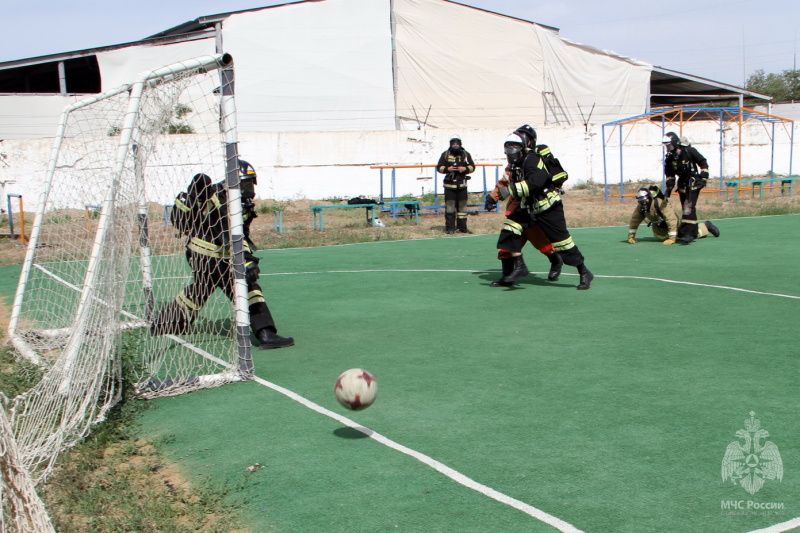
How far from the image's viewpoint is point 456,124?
116 ft

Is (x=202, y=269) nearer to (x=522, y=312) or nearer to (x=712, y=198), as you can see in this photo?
(x=522, y=312)

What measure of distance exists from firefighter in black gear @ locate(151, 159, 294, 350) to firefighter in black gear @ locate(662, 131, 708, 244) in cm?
979

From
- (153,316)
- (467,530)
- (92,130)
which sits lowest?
(467,530)

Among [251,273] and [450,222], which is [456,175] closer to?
[450,222]

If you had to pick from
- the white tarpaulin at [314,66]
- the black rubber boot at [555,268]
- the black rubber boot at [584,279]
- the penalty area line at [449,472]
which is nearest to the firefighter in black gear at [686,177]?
the black rubber boot at [555,268]

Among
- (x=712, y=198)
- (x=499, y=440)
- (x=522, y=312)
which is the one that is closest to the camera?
(x=499, y=440)

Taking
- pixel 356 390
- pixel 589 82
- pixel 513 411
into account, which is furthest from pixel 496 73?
pixel 356 390

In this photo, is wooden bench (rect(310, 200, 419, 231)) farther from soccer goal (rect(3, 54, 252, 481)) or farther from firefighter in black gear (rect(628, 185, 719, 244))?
soccer goal (rect(3, 54, 252, 481))

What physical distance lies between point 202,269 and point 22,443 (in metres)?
2.78

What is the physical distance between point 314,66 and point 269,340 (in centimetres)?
2739

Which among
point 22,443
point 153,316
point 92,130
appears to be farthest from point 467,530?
point 92,130

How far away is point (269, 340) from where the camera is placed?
7.42 m

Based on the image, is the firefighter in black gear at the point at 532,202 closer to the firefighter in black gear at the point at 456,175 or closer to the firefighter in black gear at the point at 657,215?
the firefighter in black gear at the point at 657,215

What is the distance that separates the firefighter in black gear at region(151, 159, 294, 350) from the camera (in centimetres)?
709
